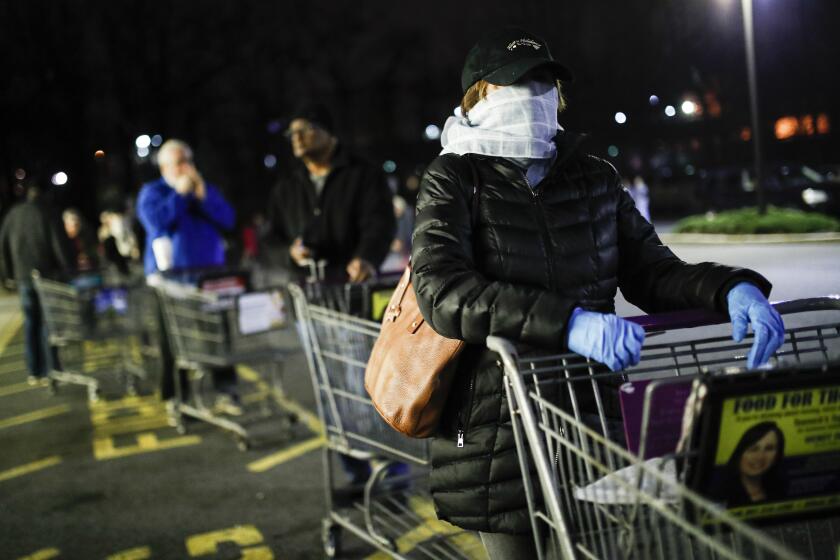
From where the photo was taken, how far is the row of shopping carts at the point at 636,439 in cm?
194

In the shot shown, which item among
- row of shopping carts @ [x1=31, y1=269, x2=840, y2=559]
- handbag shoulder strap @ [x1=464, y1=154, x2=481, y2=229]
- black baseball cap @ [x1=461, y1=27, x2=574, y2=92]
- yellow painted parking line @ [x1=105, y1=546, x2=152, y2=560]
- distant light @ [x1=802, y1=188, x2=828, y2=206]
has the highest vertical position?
black baseball cap @ [x1=461, y1=27, x2=574, y2=92]

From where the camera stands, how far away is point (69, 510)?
5395 millimetres

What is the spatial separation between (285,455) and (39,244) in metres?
4.46

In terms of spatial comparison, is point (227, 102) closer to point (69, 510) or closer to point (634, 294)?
point (69, 510)

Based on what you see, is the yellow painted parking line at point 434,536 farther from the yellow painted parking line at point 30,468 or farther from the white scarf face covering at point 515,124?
the yellow painted parking line at point 30,468

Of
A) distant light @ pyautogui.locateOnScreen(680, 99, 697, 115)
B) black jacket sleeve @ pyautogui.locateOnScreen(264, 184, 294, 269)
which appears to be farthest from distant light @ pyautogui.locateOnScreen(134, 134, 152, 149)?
distant light @ pyautogui.locateOnScreen(680, 99, 697, 115)

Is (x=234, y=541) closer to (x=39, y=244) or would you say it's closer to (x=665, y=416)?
(x=665, y=416)

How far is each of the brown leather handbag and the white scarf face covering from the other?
0.07m

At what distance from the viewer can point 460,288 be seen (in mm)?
2477

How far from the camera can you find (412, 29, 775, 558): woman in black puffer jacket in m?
2.58

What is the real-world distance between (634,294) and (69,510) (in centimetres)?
374

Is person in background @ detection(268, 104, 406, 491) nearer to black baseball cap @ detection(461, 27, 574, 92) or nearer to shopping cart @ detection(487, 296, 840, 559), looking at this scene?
black baseball cap @ detection(461, 27, 574, 92)

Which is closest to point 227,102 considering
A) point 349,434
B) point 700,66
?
point 700,66

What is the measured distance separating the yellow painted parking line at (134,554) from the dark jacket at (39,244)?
5.24 m
